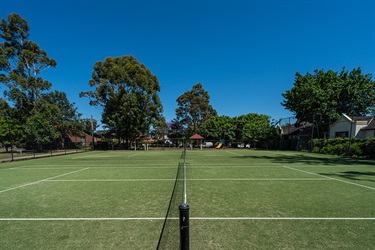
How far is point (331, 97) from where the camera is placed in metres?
29.1

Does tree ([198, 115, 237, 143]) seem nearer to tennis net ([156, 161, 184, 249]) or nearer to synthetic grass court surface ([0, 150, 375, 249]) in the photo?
synthetic grass court surface ([0, 150, 375, 249])

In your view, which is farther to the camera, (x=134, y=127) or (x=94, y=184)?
(x=134, y=127)

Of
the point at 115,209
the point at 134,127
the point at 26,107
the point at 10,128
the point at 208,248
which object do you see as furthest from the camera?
the point at 134,127

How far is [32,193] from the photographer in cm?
642

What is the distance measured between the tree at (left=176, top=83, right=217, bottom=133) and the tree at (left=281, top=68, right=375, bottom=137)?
23.5 meters

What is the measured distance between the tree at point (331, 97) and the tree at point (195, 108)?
77.3 feet

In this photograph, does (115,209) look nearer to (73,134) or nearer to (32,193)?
(32,193)

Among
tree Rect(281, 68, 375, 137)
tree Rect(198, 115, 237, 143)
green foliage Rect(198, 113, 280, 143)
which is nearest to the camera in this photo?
tree Rect(281, 68, 375, 137)

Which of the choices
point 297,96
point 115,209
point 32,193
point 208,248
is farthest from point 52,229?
point 297,96

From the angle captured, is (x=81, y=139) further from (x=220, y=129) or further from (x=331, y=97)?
(x=331, y=97)

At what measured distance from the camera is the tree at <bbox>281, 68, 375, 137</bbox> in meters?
28.6

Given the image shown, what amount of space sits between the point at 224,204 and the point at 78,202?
144 inches

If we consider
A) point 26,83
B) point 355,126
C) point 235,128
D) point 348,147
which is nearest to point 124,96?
point 26,83

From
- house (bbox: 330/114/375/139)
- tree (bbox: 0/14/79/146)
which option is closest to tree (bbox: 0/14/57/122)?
tree (bbox: 0/14/79/146)
